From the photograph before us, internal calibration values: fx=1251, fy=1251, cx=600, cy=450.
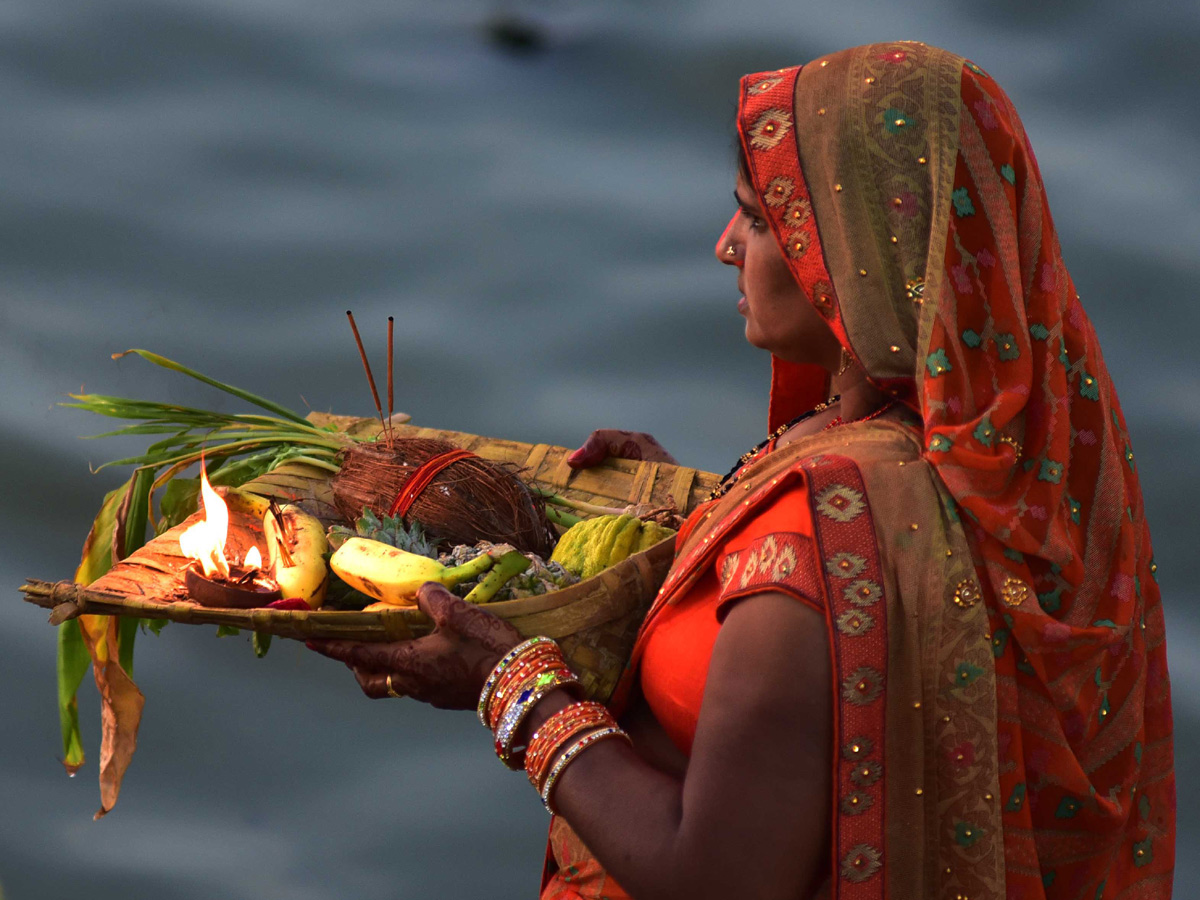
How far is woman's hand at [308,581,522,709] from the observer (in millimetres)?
1677

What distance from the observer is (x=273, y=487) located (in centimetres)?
265

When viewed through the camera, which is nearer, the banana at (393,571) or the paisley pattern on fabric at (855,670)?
the paisley pattern on fabric at (855,670)

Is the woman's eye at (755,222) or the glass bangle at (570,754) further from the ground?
the woman's eye at (755,222)

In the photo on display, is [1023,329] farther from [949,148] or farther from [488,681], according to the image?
[488,681]

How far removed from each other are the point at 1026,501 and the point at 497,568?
A: 80 cm

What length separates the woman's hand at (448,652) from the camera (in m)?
1.68

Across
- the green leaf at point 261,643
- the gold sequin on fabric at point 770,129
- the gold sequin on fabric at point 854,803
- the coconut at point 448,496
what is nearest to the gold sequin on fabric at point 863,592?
the gold sequin on fabric at point 854,803

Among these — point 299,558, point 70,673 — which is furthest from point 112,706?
point 299,558

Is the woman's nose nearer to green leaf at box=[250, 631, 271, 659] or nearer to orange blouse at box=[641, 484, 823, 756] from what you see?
orange blouse at box=[641, 484, 823, 756]

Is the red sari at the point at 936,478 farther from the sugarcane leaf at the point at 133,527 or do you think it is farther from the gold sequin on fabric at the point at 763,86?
the sugarcane leaf at the point at 133,527

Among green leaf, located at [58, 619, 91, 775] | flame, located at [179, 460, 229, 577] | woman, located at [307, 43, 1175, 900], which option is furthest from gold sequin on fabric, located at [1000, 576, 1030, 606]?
green leaf, located at [58, 619, 91, 775]

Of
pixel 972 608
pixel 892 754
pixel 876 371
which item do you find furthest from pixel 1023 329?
pixel 892 754

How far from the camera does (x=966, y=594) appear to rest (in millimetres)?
1487

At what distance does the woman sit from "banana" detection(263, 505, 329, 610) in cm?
57
